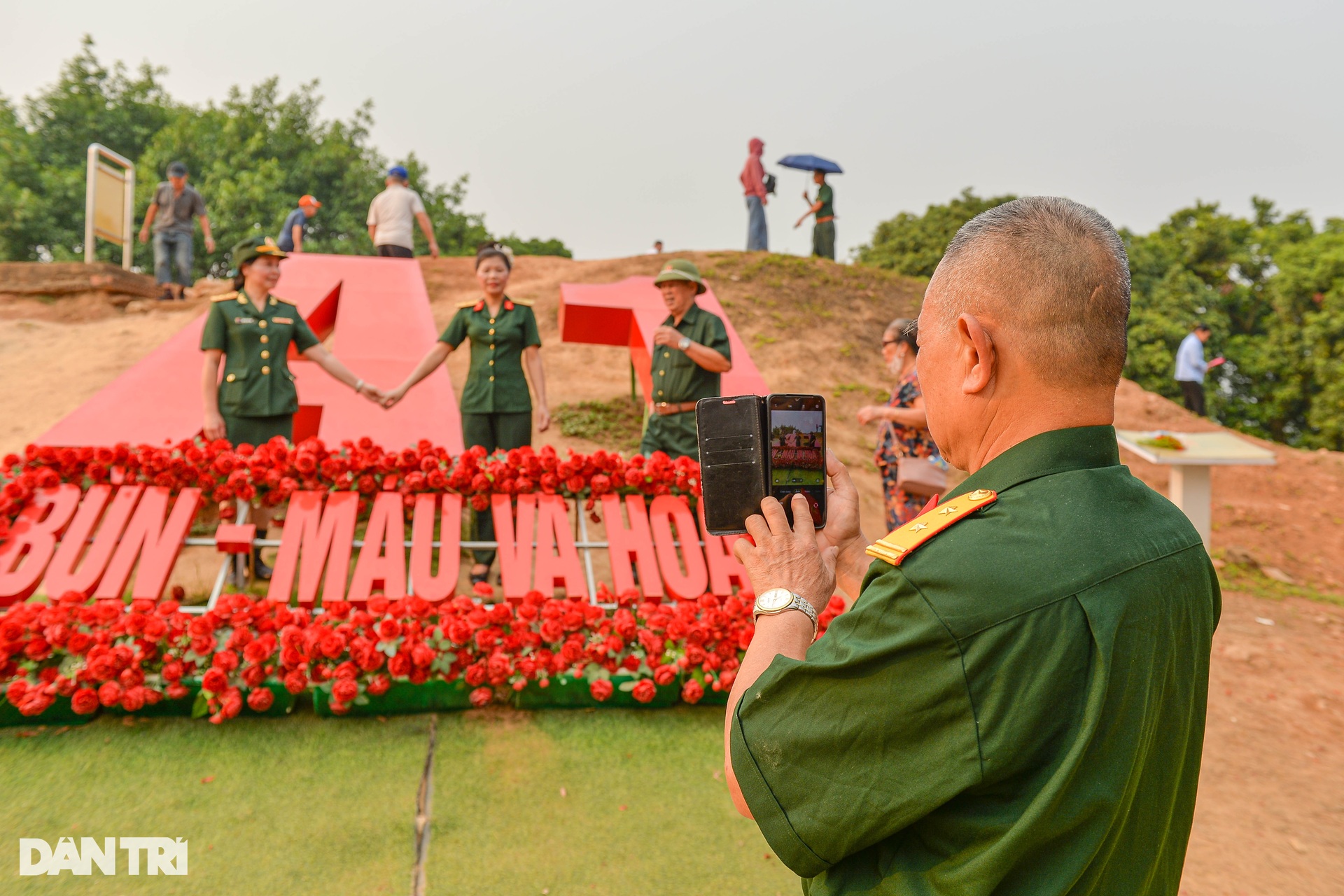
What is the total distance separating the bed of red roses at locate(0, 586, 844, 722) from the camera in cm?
305

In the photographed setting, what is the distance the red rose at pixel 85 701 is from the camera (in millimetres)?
2975

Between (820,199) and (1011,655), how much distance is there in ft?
45.7

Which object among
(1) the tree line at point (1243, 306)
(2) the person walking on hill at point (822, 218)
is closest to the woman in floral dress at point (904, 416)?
(2) the person walking on hill at point (822, 218)

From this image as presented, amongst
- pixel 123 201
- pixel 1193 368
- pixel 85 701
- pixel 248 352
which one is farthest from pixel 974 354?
pixel 1193 368

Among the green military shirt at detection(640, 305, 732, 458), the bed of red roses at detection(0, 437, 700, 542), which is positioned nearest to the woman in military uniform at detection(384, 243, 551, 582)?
the bed of red roses at detection(0, 437, 700, 542)

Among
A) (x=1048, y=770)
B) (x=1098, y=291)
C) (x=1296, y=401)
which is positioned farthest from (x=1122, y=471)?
(x=1296, y=401)

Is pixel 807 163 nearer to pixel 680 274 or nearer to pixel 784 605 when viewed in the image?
pixel 680 274

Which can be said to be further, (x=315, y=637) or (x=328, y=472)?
(x=328, y=472)

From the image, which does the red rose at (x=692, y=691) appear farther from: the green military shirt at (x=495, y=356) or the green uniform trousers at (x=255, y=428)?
the green uniform trousers at (x=255, y=428)

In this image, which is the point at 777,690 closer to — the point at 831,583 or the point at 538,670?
the point at 831,583

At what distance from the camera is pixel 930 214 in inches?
992

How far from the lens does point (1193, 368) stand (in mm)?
14703

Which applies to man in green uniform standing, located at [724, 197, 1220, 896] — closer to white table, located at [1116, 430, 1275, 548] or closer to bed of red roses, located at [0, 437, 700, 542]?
bed of red roses, located at [0, 437, 700, 542]

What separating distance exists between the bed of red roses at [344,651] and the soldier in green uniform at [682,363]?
153cm
